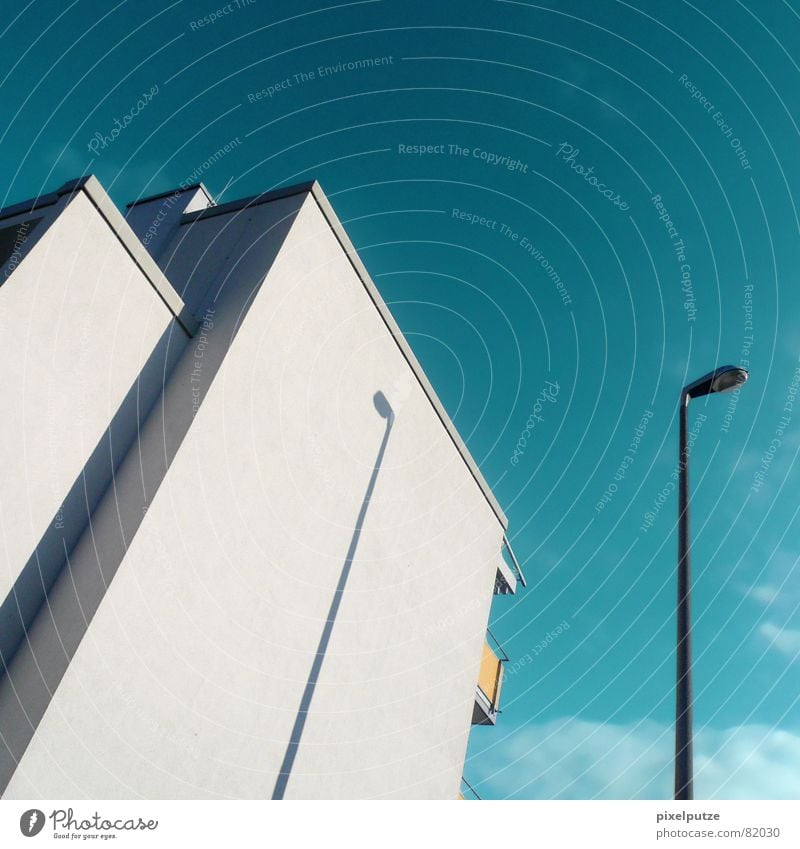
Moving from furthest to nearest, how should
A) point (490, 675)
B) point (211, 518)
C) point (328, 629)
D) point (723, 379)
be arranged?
point (490, 675) < point (328, 629) < point (211, 518) < point (723, 379)

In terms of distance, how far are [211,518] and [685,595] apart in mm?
5863

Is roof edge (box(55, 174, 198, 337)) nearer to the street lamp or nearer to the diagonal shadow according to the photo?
the diagonal shadow

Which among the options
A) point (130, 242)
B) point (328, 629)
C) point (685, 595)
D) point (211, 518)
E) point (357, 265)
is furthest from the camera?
point (357, 265)

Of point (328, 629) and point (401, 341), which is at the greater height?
point (401, 341)

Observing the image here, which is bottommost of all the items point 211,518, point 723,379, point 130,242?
point 211,518

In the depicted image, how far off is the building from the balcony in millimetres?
2108

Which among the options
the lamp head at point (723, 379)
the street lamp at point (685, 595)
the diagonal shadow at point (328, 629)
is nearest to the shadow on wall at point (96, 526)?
the diagonal shadow at point (328, 629)

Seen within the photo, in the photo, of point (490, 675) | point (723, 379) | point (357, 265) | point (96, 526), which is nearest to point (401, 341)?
point (357, 265)

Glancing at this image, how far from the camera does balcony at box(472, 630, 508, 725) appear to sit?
640 inches

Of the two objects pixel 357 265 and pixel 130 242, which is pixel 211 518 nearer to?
pixel 130 242

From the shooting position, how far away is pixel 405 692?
12359mm

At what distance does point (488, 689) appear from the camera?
54.3 ft
